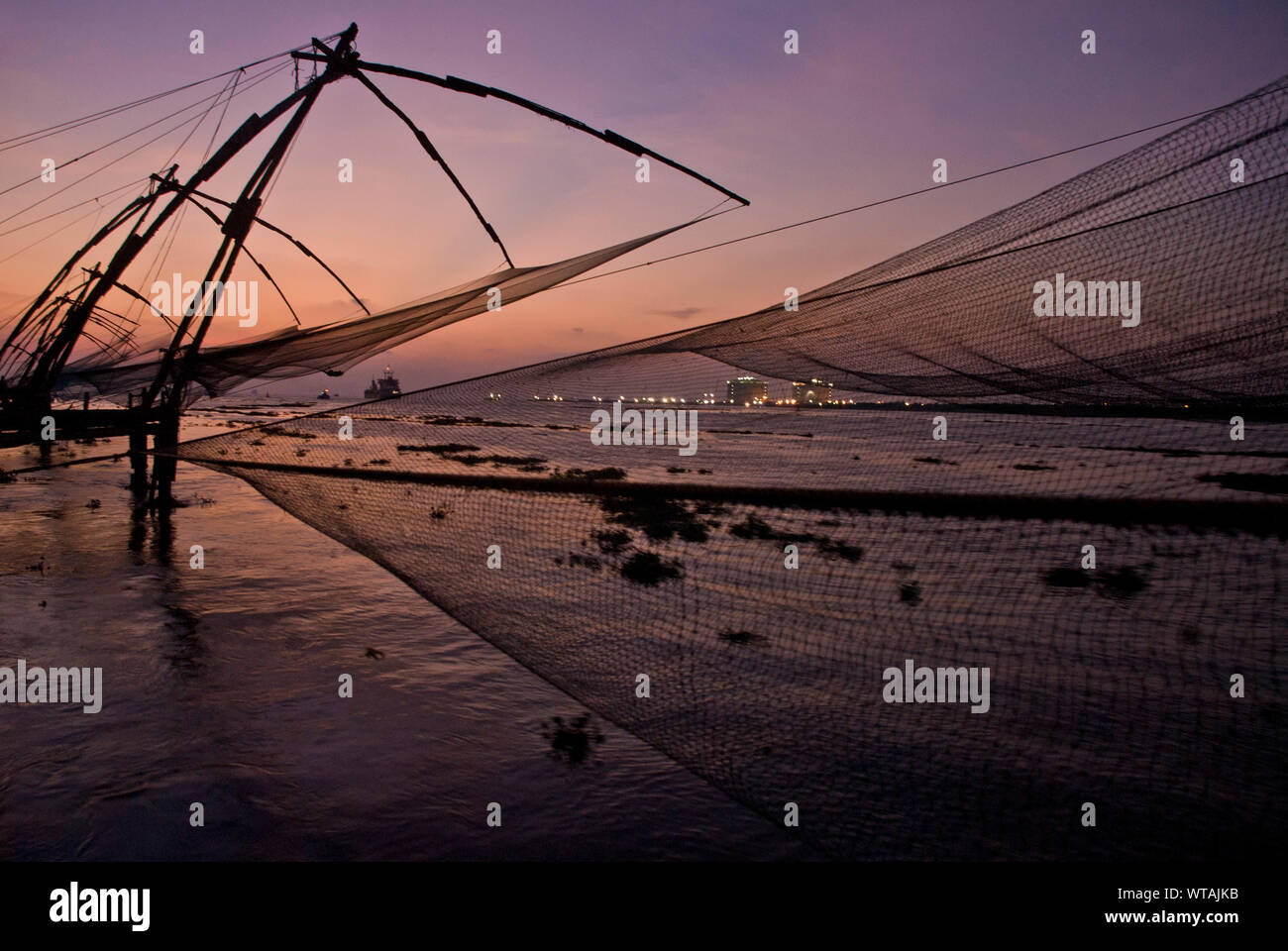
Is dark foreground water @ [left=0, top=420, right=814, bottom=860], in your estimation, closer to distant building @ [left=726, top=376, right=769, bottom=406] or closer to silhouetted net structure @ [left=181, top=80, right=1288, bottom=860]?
silhouetted net structure @ [left=181, top=80, right=1288, bottom=860]

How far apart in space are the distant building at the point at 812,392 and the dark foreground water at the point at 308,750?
3.05 metres

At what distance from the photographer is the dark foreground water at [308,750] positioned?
8.66 feet

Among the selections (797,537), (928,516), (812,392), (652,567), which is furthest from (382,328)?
(797,537)

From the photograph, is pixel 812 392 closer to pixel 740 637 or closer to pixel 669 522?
pixel 740 637

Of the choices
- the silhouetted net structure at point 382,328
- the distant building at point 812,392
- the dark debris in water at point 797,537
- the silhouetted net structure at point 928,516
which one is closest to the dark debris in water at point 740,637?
the silhouetted net structure at point 928,516

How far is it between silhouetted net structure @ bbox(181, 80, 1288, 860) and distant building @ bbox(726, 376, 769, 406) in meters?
0.04

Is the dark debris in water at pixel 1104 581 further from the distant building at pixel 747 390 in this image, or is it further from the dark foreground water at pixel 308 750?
the dark foreground water at pixel 308 750

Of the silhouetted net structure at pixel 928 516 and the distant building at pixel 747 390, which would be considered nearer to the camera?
the silhouetted net structure at pixel 928 516

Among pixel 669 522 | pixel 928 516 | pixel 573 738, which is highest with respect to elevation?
pixel 928 516

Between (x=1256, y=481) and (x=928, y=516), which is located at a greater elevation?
(x=928, y=516)

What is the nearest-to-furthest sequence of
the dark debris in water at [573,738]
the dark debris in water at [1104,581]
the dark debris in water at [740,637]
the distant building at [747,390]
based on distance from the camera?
the dark debris in water at [573,738]
the dark debris in water at [740,637]
the distant building at [747,390]
the dark debris in water at [1104,581]

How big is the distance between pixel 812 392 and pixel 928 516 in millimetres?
1872

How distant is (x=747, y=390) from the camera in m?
5.56

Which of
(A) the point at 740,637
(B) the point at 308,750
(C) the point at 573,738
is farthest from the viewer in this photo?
(A) the point at 740,637
